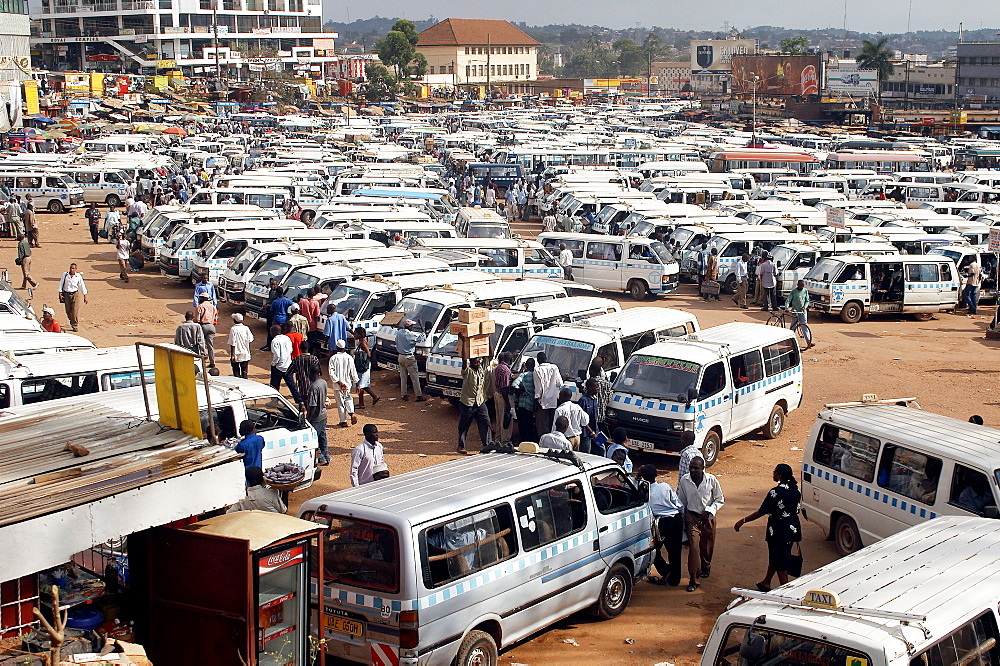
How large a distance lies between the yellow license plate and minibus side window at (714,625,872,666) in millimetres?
2566

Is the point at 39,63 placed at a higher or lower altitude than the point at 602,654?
→ higher

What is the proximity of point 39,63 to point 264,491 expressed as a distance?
120 metres

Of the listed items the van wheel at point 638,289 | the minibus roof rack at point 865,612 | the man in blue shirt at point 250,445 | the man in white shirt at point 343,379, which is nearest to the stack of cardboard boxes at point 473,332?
the man in white shirt at point 343,379

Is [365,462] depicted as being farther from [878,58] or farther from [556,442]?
[878,58]

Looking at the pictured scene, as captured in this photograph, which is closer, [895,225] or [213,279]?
[213,279]

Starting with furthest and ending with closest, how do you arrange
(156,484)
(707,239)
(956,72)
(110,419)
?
1. (956,72)
2. (707,239)
3. (110,419)
4. (156,484)

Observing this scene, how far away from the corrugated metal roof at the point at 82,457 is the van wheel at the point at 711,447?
7900 mm

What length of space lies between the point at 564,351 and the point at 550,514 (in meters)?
6.34

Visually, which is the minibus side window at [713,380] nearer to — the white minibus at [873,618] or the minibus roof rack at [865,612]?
the white minibus at [873,618]

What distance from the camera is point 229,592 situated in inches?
242

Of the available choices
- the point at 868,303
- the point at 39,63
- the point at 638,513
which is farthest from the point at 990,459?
the point at 39,63

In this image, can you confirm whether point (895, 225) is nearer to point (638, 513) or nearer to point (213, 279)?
point (213, 279)

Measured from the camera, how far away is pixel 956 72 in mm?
96125

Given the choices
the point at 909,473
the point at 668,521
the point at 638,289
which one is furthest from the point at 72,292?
the point at 909,473
